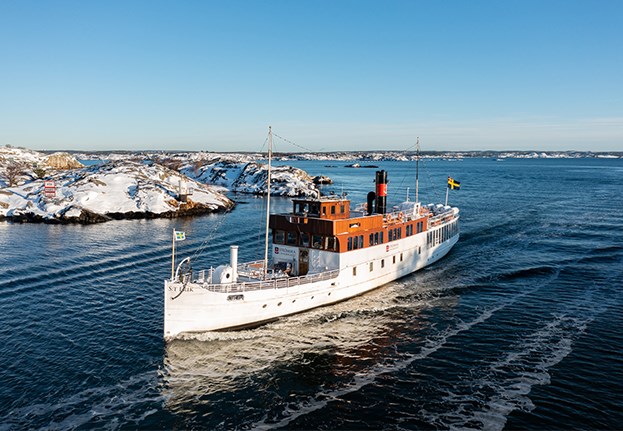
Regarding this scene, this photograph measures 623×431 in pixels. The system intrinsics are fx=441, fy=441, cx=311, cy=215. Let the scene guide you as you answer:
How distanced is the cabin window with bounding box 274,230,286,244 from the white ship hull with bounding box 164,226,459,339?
4.68 metres

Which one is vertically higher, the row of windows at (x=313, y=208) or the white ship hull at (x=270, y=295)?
the row of windows at (x=313, y=208)

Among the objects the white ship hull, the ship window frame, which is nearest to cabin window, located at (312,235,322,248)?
the ship window frame

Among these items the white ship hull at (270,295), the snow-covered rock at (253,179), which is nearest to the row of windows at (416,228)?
the white ship hull at (270,295)

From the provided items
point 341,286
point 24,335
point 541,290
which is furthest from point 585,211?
point 24,335

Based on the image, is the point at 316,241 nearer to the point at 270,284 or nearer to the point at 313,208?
the point at 313,208

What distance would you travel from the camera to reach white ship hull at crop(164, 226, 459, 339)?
29391 mm

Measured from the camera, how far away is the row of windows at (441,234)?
50338 millimetres

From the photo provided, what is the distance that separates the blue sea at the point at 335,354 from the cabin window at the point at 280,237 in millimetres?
7441

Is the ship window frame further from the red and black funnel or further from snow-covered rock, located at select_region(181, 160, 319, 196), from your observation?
snow-covered rock, located at select_region(181, 160, 319, 196)

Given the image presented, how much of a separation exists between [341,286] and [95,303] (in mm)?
19940

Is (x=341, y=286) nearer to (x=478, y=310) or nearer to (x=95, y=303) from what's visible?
(x=478, y=310)

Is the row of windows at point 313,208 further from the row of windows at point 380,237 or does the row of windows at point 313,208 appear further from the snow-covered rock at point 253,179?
the snow-covered rock at point 253,179

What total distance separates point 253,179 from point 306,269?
11365cm

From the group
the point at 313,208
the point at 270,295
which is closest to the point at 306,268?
the point at 313,208
